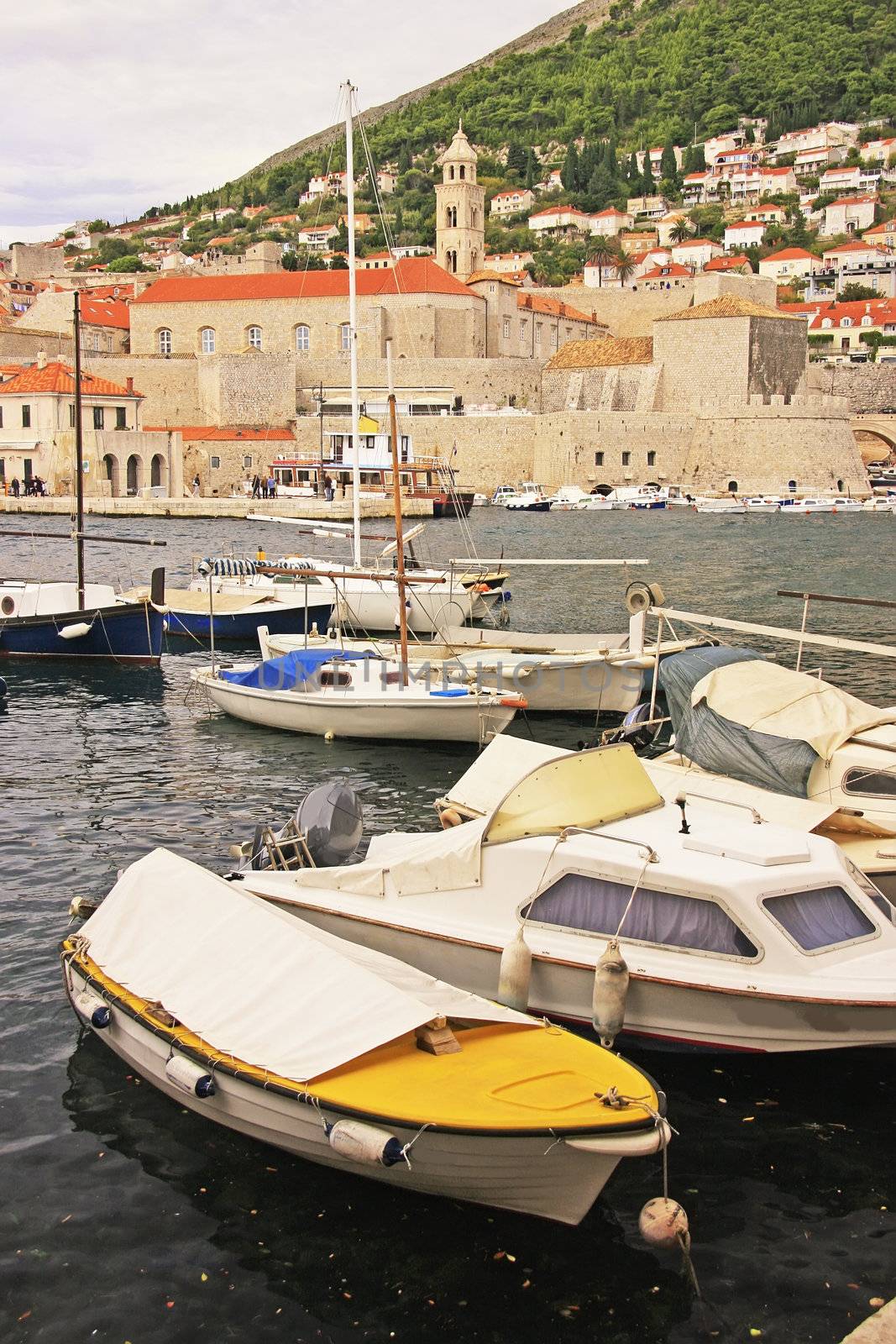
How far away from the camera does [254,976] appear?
6.20m

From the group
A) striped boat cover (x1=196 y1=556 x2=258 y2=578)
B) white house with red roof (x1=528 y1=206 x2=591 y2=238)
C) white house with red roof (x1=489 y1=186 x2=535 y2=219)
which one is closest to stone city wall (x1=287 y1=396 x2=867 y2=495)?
striped boat cover (x1=196 y1=556 x2=258 y2=578)

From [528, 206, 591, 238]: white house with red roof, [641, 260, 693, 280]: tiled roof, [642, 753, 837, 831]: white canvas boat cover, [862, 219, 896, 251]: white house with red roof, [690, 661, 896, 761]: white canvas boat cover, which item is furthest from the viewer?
[528, 206, 591, 238]: white house with red roof

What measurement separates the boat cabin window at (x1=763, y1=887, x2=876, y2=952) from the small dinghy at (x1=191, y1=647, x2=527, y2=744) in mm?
6650

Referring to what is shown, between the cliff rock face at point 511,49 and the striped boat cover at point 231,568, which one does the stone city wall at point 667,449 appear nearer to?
the striped boat cover at point 231,568

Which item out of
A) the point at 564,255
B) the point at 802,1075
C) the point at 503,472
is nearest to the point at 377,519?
the point at 503,472

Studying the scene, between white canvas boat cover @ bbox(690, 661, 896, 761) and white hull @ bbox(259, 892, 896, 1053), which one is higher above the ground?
white canvas boat cover @ bbox(690, 661, 896, 761)

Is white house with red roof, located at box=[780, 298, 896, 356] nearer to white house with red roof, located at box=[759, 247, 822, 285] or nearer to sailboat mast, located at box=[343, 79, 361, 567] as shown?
white house with red roof, located at box=[759, 247, 822, 285]

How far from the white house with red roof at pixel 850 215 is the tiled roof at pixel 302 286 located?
200 feet

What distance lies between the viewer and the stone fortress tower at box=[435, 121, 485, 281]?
256 feet

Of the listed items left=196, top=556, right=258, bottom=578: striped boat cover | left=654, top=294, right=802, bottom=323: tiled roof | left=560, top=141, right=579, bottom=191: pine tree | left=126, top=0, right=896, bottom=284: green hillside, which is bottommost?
left=196, top=556, right=258, bottom=578: striped boat cover

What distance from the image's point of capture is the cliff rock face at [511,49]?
175375 millimetres

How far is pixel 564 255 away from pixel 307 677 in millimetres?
102732

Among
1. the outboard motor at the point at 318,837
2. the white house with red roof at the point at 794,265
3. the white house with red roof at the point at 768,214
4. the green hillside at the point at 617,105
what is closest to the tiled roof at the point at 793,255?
the white house with red roof at the point at 794,265

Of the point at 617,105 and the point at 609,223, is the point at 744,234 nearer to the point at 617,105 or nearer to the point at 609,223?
the point at 609,223
